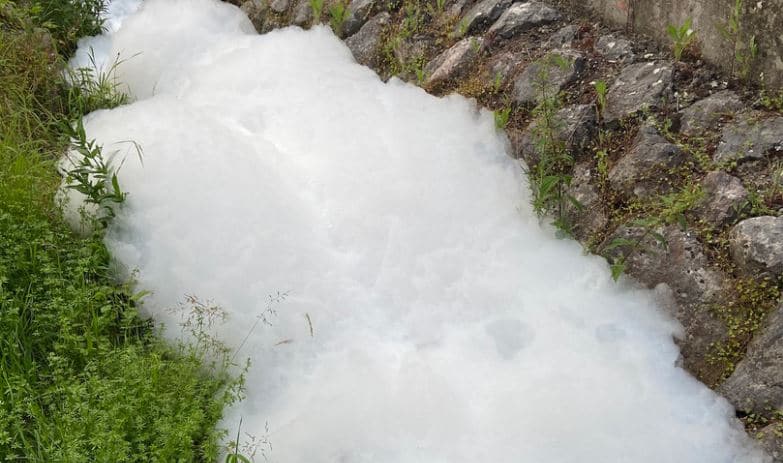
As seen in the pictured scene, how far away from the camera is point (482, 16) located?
4359mm

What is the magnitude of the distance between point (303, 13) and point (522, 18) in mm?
1837

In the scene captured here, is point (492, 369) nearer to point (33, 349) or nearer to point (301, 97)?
point (33, 349)

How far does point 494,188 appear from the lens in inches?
147

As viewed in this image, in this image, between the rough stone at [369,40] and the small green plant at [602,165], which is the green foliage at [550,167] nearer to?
the small green plant at [602,165]

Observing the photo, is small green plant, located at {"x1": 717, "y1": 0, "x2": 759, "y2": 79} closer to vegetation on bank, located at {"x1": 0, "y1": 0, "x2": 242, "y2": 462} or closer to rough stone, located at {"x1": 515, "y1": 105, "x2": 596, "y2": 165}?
rough stone, located at {"x1": 515, "y1": 105, "x2": 596, "y2": 165}

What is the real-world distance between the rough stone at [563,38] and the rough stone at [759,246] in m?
1.53

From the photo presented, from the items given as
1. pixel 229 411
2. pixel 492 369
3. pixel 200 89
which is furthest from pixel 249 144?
pixel 492 369

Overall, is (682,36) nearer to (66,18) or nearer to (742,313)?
(742,313)

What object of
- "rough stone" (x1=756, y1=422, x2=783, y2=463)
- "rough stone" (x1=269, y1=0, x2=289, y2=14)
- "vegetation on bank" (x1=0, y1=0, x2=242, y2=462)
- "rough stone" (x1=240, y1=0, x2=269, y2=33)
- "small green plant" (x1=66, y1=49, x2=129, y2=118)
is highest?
"rough stone" (x1=269, y1=0, x2=289, y2=14)

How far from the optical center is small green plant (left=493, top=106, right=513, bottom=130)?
12.5ft

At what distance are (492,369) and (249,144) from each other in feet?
6.37

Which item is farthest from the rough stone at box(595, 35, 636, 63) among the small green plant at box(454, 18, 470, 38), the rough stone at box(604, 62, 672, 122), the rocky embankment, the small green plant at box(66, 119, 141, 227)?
the small green plant at box(66, 119, 141, 227)

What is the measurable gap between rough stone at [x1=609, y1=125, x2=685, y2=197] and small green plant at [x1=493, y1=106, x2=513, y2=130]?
0.68 meters

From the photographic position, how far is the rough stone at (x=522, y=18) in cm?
417
